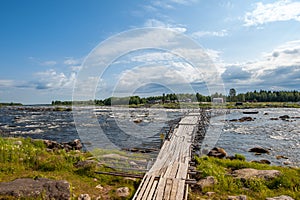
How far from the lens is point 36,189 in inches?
233

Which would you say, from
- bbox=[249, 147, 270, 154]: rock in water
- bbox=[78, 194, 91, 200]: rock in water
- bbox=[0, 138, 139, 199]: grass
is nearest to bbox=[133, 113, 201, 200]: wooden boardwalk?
bbox=[0, 138, 139, 199]: grass

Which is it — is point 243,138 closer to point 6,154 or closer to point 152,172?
point 152,172

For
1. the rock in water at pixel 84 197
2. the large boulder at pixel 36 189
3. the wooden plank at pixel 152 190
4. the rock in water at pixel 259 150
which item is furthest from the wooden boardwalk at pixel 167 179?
the rock in water at pixel 259 150

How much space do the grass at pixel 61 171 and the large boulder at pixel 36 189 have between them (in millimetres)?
411

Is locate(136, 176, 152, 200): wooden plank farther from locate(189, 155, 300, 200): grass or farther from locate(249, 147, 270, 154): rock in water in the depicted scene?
locate(249, 147, 270, 154): rock in water

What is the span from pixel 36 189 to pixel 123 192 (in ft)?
7.37

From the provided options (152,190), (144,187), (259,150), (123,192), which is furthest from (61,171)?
(259,150)

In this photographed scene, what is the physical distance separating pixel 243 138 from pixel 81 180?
58.5 feet

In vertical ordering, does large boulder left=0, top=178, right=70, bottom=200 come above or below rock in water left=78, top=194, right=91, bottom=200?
above

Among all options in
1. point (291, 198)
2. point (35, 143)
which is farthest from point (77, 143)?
point (291, 198)

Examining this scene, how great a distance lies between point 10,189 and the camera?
19.3ft

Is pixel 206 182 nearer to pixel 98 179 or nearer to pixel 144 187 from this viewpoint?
pixel 144 187

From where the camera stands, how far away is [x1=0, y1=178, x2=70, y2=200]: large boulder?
5711 millimetres

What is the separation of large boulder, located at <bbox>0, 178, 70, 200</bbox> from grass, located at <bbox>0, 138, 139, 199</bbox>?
16.2 inches
